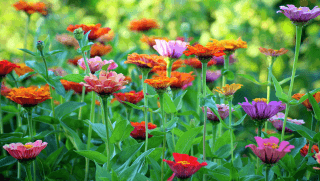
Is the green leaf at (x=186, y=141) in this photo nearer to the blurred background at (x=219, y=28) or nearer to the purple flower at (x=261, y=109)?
the purple flower at (x=261, y=109)

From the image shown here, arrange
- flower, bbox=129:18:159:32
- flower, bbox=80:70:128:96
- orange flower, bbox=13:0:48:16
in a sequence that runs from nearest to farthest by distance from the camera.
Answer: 1. flower, bbox=80:70:128:96
2. orange flower, bbox=13:0:48:16
3. flower, bbox=129:18:159:32

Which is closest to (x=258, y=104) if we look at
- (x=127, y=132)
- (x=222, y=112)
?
(x=222, y=112)

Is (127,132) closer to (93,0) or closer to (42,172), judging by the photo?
(42,172)

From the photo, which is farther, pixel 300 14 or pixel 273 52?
pixel 273 52

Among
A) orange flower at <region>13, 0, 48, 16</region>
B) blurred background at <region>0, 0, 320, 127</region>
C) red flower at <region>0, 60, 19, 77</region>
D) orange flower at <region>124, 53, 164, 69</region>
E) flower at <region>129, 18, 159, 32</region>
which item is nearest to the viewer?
orange flower at <region>124, 53, 164, 69</region>

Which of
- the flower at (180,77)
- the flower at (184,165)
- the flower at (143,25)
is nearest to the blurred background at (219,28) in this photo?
the flower at (143,25)

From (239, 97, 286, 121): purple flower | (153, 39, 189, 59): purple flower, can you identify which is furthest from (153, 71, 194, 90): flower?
(239, 97, 286, 121): purple flower

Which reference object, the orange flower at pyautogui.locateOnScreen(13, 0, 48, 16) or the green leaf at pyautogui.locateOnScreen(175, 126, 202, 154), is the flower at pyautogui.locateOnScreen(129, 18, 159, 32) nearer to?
the orange flower at pyautogui.locateOnScreen(13, 0, 48, 16)

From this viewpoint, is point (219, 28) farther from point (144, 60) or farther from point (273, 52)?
point (144, 60)

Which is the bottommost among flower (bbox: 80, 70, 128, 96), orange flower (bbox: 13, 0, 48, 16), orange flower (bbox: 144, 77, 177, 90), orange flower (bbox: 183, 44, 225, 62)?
orange flower (bbox: 144, 77, 177, 90)

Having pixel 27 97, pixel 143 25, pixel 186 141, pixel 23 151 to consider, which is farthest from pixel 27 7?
pixel 186 141

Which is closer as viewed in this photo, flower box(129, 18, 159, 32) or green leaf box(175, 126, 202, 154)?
green leaf box(175, 126, 202, 154)

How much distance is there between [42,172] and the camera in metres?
0.69

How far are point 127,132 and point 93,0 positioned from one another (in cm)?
360
